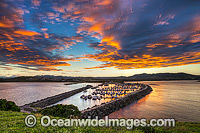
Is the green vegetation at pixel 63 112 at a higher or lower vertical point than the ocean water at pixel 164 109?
higher

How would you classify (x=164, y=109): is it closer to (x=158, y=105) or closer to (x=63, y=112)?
(x=158, y=105)

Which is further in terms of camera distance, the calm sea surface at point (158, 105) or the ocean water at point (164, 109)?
the calm sea surface at point (158, 105)

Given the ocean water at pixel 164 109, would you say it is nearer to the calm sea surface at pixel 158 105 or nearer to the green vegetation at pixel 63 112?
the calm sea surface at pixel 158 105

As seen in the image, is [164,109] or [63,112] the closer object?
[63,112]

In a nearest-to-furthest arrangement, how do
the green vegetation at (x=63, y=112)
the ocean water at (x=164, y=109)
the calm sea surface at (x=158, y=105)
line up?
the green vegetation at (x=63, y=112), the ocean water at (x=164, y=109), the calm sea surface at (x=158, y=105)

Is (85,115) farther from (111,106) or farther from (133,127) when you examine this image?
(133,127)

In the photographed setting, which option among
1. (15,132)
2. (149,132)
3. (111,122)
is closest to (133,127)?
(149,132)

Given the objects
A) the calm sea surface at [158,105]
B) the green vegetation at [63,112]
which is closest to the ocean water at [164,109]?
the calm sea surface at [158,105]

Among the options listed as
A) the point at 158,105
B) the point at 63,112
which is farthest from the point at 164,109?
the point at 63,112

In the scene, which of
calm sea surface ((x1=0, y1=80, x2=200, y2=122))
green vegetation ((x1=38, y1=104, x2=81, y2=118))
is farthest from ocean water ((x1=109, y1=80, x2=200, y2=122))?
green vegetation ((x1=38, y1=104, x2=81, y2=118))

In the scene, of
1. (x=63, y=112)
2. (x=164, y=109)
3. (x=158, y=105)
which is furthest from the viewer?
(x=158, y=105)

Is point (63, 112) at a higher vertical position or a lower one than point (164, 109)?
higher

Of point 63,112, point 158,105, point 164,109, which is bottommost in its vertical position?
point 158,105

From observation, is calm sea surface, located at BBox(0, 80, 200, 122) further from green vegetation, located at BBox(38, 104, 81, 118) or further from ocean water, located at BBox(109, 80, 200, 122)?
green vegetation, located at BBox(38, 104, 81, 118)
